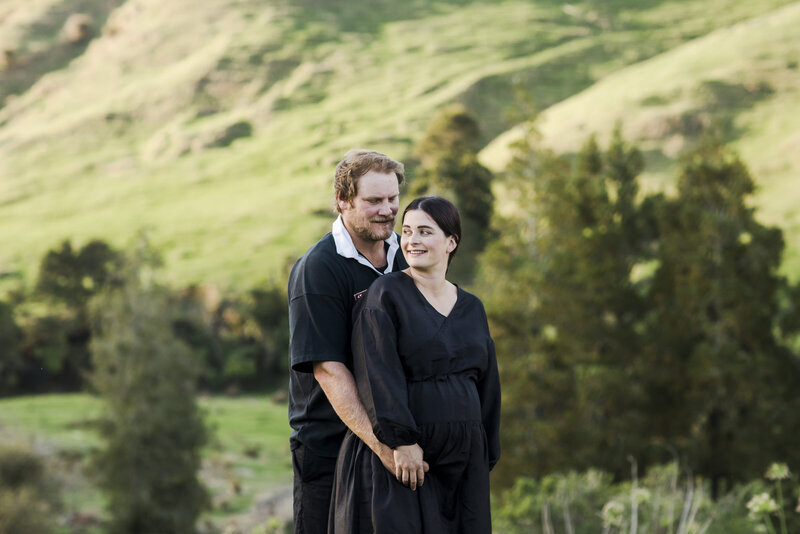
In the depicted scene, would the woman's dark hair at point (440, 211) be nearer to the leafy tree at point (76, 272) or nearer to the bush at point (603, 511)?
the bush at point (603, 511)

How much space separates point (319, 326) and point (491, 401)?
0.81 m

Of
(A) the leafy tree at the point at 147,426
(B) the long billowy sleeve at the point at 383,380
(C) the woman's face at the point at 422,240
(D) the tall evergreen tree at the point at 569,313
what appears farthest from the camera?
(A) the leafy tree at the point at 147,426

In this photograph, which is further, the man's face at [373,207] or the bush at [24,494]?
the bush at [24,494]

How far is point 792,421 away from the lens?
2144cm

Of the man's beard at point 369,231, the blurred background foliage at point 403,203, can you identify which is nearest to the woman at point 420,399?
the man's beard at point 369,231

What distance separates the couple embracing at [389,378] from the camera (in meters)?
3.31

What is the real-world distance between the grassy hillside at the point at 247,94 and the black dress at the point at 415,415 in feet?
174

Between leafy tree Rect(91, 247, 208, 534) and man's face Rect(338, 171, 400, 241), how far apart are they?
2745 cm

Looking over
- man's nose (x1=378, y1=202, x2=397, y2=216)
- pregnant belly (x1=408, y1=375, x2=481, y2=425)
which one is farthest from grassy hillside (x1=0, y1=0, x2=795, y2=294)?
pregnant belly (x1=408, y1=375, x2=481, y2=425)

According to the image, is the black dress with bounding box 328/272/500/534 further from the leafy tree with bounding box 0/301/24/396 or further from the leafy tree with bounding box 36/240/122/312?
the leafy tree with bounding box 36/240/122/312

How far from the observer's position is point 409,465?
10.7ft

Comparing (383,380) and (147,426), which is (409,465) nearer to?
(383,380)

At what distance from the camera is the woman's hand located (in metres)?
3.26

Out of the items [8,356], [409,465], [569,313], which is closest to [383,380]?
[409,465]
